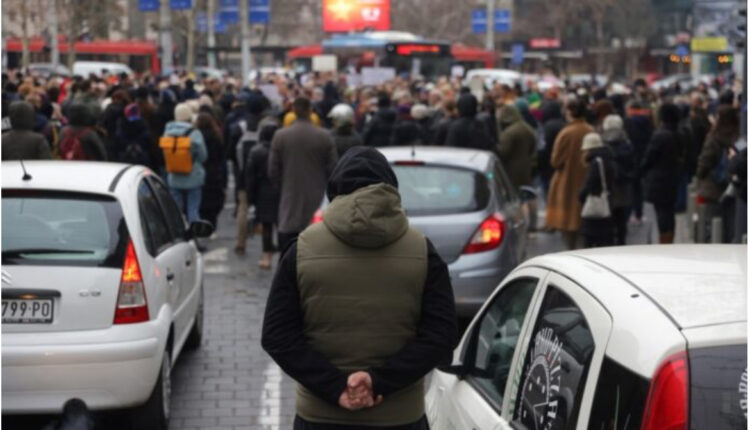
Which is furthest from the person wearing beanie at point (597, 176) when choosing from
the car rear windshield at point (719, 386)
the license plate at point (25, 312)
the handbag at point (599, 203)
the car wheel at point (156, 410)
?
the car rear windshield at point (719, 386)

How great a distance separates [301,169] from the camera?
1273 cm

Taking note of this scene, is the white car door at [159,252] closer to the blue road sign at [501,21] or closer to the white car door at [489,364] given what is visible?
the white car door at [489,364]

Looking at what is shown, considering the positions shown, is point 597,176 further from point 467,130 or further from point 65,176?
point 65,176

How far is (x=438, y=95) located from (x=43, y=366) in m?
15.8

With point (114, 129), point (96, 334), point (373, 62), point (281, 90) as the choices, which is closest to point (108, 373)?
point (96, 334)

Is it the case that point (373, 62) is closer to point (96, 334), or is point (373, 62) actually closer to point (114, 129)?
point (114, 129)

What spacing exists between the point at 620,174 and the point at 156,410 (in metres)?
7.04

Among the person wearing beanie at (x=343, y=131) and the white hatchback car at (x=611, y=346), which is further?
the person wearing beanie at (x=343, y=131)

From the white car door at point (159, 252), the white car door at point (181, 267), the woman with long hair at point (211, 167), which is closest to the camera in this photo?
the white car door at point (159, 252)

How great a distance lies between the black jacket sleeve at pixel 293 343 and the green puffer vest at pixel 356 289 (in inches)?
1.2

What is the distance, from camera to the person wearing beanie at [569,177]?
13641 mm

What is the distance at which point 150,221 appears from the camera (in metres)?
7.95

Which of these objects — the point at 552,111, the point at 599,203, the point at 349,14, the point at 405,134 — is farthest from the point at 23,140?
the point at 349,14

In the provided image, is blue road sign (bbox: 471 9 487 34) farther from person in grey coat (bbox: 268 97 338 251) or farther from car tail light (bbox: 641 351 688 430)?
car tail light (bbox: 641 351 688 430)
